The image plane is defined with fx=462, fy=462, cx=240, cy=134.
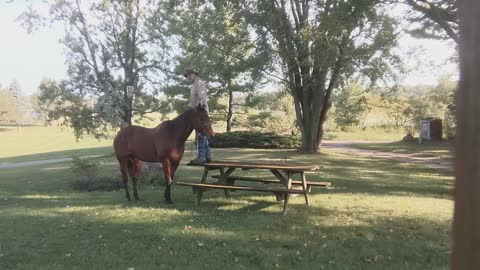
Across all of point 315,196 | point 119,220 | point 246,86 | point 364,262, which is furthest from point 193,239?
point 246,86

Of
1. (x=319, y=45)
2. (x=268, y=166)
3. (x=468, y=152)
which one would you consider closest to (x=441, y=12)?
(x=319, y=45)

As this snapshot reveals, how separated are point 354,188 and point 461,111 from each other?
997cm

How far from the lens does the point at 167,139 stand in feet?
29.6

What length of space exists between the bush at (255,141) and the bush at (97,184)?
59.4 feet

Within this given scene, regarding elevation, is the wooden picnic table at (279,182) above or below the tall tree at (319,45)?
below

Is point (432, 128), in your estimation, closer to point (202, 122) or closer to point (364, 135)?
point (364, 135)

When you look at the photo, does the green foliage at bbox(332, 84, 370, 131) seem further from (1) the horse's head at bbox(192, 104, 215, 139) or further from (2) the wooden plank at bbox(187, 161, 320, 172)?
(1) the horse's head at bbox(192, 104, 215, 139)

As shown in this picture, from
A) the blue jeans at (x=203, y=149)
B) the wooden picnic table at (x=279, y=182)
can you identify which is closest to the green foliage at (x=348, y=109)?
the blue jeans at (x=203, y=149)

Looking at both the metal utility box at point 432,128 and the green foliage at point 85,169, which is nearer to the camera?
the green foliage at point 85,169

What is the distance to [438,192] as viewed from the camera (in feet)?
37.6

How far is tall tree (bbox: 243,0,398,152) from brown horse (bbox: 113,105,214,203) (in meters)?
5.92

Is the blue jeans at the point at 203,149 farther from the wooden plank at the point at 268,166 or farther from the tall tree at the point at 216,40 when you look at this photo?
the tall tree at the point at 216,40

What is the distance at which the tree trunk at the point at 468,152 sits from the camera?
6.53 feet

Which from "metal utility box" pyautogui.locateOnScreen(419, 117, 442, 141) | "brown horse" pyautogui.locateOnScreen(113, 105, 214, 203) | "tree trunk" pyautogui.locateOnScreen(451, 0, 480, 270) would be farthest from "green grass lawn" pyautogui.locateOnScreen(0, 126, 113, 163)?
"tree trunk" pyautogui.locateOnScreen(451, 0, 480, 270)
